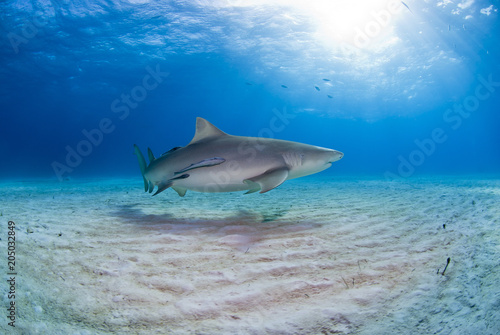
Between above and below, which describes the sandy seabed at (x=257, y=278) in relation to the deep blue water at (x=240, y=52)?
below

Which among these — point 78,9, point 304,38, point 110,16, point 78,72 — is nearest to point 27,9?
point 78,9

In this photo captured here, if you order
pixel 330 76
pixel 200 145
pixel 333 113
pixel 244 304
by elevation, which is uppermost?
pixel 333 113

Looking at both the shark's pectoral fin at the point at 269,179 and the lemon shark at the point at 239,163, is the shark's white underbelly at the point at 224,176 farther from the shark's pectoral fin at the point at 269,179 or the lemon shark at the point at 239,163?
the shark's pectoral fin at the point at 269,179

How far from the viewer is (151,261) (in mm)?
2639

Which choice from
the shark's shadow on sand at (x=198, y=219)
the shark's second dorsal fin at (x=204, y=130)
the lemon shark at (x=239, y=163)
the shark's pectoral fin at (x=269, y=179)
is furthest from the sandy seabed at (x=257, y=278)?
the shark's second dorsal fin at (x=204, y=130)

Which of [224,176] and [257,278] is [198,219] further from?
[257,278]

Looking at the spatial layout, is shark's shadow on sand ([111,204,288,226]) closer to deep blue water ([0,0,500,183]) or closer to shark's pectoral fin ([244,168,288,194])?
shark's pectoral fin ([244,168,288,194])

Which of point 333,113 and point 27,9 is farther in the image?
point 333,113

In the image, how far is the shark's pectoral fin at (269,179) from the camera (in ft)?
12.1

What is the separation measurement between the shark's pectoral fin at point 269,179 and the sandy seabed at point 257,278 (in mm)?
645

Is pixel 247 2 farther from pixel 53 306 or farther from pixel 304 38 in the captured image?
pixel 53 306

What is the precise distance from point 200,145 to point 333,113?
247 feet

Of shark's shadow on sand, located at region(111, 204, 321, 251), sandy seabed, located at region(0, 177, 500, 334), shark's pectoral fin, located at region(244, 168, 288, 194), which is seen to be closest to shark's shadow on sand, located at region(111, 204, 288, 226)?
shark's shadow on sand, located at region(111, 204, 321, 251)

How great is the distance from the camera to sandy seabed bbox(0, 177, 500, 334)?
1.63m
